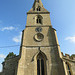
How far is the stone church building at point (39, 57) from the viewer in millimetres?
11773

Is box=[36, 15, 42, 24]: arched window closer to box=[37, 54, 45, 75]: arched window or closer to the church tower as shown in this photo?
the church tower

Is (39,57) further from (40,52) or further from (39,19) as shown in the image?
(39,19)

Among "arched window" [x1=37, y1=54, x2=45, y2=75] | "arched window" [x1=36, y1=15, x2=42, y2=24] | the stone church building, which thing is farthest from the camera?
"arched window" [x1=36, y1=15, x2=42, y2=24]

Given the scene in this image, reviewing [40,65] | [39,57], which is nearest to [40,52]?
[39,57]

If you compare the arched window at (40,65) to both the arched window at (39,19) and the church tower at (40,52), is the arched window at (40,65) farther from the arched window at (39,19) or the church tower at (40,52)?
the arched window at (39,19)

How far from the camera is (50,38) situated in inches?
611

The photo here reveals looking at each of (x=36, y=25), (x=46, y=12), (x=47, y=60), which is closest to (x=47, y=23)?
(x=36, y=25)

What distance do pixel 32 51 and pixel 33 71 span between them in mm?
3476

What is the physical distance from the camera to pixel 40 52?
535 inches

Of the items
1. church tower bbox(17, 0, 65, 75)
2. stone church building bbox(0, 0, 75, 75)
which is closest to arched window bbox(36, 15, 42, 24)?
church tower bbox(17, 0, 65, 75)

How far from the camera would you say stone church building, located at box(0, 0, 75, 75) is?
38.6 ft

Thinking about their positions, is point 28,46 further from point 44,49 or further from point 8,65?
point 8,65

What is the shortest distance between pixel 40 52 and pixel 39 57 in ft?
2.98

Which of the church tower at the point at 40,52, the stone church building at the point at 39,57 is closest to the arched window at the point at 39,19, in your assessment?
the church tower at the point at 40,52
